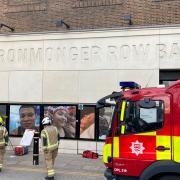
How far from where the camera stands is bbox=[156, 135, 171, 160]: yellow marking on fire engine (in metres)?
7.01

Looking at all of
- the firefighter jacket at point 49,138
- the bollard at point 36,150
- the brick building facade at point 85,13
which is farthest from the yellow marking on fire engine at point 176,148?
the brick building facade at point 85,13

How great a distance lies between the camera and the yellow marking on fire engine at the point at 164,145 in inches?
276

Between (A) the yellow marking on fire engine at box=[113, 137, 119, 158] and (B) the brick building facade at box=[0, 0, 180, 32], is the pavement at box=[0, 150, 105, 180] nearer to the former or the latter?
(A) the yellow marking on fire engine at box=[113, 137, 119, 158]

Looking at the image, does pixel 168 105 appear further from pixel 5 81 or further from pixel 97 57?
pixel 5 81

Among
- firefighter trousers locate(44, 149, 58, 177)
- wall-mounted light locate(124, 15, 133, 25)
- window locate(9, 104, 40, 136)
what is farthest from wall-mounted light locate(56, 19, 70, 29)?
firefighter trousers locate(44, 149, 58, 177)

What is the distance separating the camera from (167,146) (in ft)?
23.0

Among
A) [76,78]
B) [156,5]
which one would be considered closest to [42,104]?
[76,78]

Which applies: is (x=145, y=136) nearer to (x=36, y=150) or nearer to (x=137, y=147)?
(x=137, y=147)

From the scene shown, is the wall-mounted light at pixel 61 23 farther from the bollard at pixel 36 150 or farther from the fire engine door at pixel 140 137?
the fire engine door at pixel 140 137

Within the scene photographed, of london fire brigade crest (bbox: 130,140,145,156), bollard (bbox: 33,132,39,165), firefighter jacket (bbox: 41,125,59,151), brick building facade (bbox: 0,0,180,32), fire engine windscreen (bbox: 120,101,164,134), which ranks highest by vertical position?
brick building facade (bbox: 0,0,180,32)

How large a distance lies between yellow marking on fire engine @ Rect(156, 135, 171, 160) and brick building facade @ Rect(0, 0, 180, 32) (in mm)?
7045

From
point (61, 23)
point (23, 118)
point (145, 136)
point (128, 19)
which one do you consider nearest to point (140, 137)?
point (145, 136)

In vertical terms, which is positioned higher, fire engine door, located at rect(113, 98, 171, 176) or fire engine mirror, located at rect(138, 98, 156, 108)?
fire engine mirror, located at rect(138, 98, 156, 108)

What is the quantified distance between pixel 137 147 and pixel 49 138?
128 inches
